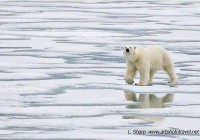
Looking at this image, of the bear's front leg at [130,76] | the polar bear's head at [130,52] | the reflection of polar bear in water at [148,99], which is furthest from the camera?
the bear's front leg at [130,76]

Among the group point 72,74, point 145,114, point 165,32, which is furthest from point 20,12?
point 145,114

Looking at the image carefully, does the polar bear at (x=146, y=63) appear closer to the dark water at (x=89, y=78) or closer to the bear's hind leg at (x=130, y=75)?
the bear's hind leg at (x=130, y=75)

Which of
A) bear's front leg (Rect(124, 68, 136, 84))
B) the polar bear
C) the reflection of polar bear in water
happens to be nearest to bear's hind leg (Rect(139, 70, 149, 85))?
the polar bear

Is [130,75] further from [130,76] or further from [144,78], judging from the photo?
[144,78]

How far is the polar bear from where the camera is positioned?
10.5m

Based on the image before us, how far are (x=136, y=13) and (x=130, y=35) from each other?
610 centimetres

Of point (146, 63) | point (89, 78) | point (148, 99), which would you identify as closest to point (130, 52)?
point (146, 63)

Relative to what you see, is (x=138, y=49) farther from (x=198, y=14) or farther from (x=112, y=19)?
(x=198, y=14)

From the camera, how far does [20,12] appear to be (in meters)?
23.3

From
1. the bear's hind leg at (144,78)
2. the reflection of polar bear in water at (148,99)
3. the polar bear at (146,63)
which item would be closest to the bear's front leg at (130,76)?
the polar bear at (146,63)

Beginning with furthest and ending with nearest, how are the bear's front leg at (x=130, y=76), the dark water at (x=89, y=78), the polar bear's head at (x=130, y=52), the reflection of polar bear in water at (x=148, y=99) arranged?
1. the bear's front leg at (x=130, y=76)
2. the polar bear's head at (x=130, y=52)
3. the reflection of polar bear in water at (x=148, y=99)
4. the dark water at (x=89, y=78)

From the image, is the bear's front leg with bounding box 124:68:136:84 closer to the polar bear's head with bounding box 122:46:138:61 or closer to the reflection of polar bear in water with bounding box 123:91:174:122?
the polar bear's head with bounding box 122:46:138:61

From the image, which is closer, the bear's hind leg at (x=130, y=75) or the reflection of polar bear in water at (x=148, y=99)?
the reflection of polar bear in water at (x=148, y=99)

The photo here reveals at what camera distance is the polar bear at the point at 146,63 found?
10.5 meters
